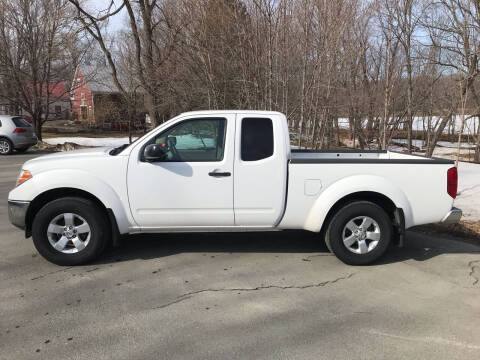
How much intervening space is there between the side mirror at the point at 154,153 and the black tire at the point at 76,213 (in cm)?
85

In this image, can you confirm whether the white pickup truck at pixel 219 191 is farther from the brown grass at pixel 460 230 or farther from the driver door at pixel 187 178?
the brown grass at pixel 460 230

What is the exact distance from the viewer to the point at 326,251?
5.00 meters

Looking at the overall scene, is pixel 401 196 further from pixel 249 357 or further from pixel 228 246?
pixel 249 357

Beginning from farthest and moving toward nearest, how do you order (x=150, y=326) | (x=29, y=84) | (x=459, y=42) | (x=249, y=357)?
(x=29, y=84) < (x=459, y=42) < (x=150, y=326) < (x=249, y=357)

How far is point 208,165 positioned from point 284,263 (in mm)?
1465

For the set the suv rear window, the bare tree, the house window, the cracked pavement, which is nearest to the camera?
the cracked pavement

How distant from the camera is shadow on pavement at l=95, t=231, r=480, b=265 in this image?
15.8 feet

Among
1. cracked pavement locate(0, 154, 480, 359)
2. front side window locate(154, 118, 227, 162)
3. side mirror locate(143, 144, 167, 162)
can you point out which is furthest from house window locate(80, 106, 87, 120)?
side mirror locate(143, 144, 167, 162)

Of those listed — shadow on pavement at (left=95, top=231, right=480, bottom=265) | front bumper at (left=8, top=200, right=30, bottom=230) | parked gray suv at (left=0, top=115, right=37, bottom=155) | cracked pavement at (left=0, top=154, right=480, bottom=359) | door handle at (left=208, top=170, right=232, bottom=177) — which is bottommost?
cracked pavement at (left=0, top=154, right=480, bottom=359)

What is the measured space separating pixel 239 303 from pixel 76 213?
2122mm

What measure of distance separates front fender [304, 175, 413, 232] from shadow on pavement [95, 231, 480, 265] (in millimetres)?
741

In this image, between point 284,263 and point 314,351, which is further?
point 284,263

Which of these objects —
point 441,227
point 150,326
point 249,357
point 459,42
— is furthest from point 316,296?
point 459,42

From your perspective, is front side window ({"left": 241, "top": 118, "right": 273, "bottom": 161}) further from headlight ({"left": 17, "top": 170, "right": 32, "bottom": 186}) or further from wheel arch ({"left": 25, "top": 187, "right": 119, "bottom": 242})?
headlight ({"left": 17, "top": 170, "right": 32, "bottom": 186})
